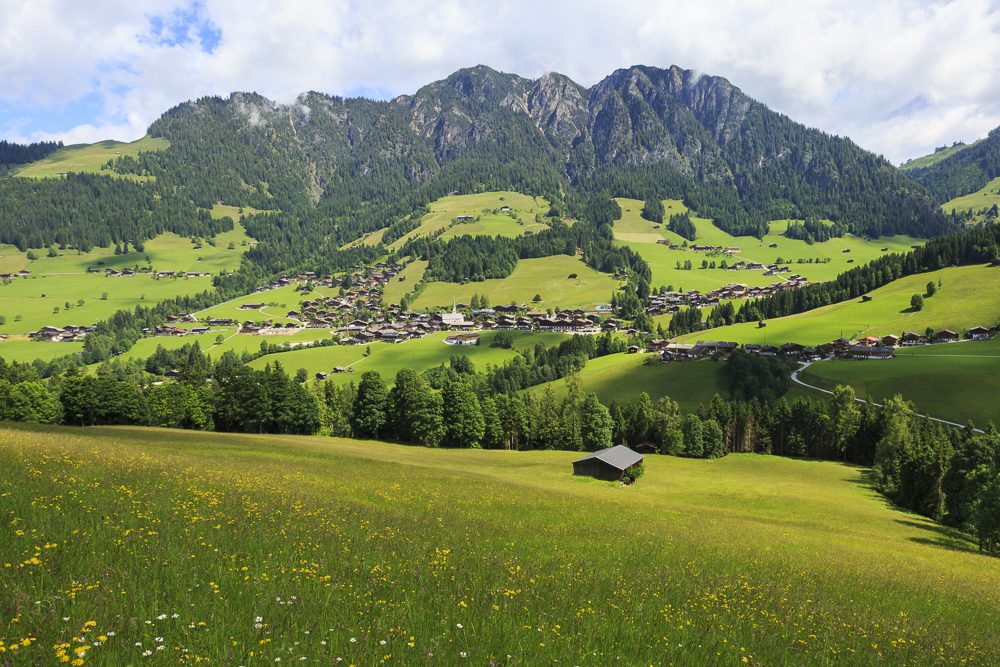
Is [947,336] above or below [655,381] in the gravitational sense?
above

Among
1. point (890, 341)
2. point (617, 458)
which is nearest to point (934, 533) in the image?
point (617, 458)

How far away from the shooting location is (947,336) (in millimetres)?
163625

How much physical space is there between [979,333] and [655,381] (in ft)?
319

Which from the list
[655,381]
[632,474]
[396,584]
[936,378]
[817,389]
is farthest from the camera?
[655,381]

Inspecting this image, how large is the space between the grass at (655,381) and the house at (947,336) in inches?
2725

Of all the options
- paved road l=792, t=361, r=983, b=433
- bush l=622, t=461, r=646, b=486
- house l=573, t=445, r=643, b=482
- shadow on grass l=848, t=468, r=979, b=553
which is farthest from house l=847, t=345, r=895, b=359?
house l=573, t=445, r=643, b=482

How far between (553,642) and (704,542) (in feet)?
69.1

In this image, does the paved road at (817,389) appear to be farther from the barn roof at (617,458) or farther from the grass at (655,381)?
the barn roof at (617,458)

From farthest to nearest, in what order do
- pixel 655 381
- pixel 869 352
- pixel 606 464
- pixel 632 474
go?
pixel 869 352 → pixel 655 381 → pixel 632 474 → pixel 606 464

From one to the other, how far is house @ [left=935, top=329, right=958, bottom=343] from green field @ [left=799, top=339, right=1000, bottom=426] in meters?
8.96

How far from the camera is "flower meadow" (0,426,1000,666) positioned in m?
8.80

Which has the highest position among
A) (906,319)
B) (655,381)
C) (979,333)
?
(906,319)

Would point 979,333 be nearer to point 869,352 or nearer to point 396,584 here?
point 869,352

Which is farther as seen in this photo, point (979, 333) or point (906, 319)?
point (906, 319)
